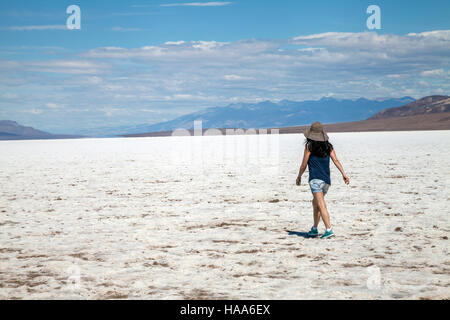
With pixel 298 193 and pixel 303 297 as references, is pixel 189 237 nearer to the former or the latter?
pixel 303 297

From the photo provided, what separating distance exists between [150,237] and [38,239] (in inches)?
72.5

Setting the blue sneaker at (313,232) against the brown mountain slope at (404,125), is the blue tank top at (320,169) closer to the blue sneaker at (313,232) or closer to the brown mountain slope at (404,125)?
the blue sneaker at (313,232)

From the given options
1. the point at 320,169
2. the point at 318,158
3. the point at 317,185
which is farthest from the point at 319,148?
the point at 317,185

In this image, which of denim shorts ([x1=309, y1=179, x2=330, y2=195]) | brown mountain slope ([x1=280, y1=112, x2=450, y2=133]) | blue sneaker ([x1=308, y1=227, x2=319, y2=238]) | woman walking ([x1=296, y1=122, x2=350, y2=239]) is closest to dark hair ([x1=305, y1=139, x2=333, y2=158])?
woman walking ([x1=296, y1=122, x2=350, y2=239])

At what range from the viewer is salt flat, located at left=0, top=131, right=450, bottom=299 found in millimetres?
5406

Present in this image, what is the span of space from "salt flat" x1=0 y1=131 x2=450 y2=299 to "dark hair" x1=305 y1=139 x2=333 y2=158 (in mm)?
1377

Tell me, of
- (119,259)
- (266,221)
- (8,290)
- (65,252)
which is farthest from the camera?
(266,221)

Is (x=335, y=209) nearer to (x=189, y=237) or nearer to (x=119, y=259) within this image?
(x=189, y=237)

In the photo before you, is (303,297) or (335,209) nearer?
(303,297)

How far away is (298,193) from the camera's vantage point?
43.0ft

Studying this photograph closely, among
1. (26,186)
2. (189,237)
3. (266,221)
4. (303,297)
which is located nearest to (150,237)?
(189,237)

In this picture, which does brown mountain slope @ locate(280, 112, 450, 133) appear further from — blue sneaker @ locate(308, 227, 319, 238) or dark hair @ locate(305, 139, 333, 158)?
dark hair @ locate(305, 139, 333, 158)

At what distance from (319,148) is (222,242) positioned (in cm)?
209
